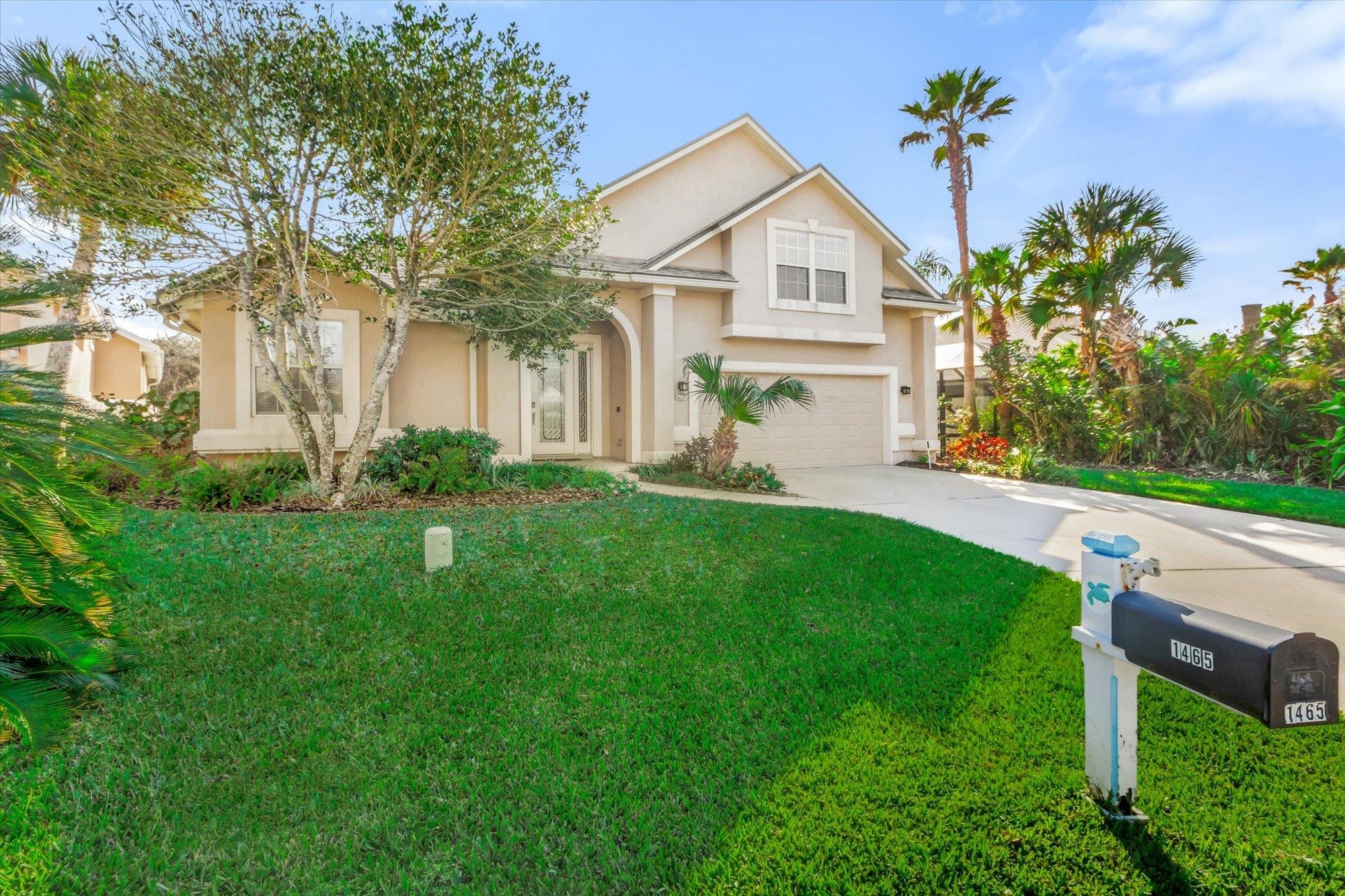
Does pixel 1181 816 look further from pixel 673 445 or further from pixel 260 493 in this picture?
pixel 673 445

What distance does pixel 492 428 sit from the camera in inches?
475

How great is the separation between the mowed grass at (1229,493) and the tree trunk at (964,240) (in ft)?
13.5

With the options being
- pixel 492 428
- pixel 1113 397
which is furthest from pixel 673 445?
pixel 1113 397

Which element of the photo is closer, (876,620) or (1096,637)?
(1096,637)

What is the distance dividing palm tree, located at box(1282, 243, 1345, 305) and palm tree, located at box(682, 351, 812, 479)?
15.1 m

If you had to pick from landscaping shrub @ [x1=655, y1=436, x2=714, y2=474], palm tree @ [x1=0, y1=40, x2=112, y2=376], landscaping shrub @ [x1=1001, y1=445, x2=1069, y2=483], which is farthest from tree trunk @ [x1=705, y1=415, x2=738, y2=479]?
palm tree @ [x1=0, y1=40, x2=112, y2=376]

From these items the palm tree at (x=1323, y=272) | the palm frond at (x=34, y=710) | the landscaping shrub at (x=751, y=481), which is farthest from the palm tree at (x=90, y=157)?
the palm tree at (x=1323, y=272)

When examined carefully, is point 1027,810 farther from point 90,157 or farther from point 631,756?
point 90,157

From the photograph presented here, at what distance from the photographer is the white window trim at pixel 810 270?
13602 millimetres

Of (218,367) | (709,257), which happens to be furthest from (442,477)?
(709,257)

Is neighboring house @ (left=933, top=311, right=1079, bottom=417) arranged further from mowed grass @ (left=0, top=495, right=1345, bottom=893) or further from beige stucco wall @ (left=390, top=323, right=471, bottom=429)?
mowed grass @ (left=0, top=495, right=1345, bottom=893)

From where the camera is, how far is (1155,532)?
7352mm

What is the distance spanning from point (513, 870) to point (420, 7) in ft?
27.7

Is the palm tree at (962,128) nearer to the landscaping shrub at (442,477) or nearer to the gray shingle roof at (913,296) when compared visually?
the gray shingle roof at (913,296)
